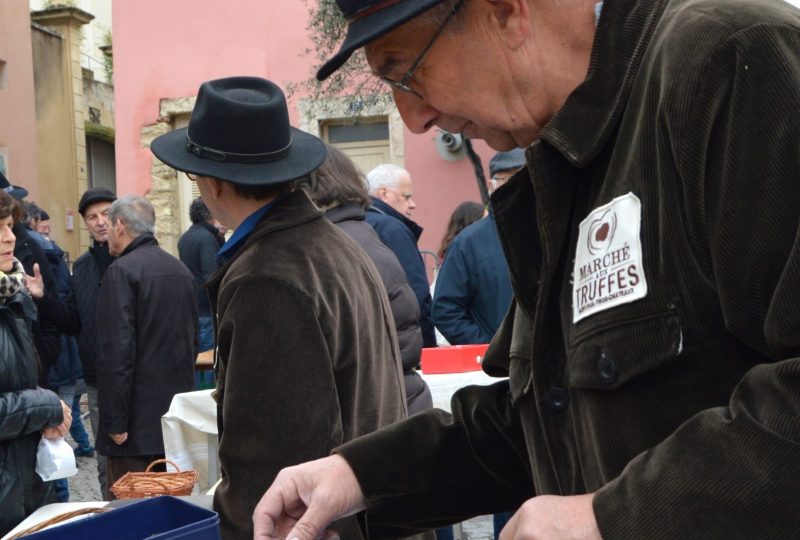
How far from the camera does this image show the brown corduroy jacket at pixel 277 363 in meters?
2.61

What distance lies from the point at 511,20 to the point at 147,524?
3.61 ft

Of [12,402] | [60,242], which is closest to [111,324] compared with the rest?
[12,402]

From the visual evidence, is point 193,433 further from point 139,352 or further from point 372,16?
point 372,16

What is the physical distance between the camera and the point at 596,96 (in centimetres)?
131

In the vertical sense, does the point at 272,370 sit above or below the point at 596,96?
below

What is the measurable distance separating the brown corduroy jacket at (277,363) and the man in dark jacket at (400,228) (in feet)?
7.26

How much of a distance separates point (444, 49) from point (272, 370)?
1328 mm

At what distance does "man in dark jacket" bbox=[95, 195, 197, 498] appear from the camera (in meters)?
5.39

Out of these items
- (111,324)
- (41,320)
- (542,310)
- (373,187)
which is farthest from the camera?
(41,320)

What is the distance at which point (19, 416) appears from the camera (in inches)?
161

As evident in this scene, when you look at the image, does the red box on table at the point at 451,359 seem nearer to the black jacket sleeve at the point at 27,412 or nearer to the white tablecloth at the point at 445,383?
the white tablecloth at the point at 445,383

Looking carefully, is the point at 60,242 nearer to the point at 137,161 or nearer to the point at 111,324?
the point at 137,161

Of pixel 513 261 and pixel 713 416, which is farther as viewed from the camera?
pixel 513 261

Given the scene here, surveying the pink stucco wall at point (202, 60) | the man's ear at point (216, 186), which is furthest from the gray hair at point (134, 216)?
the pink stucco wall at point (202, 60)
